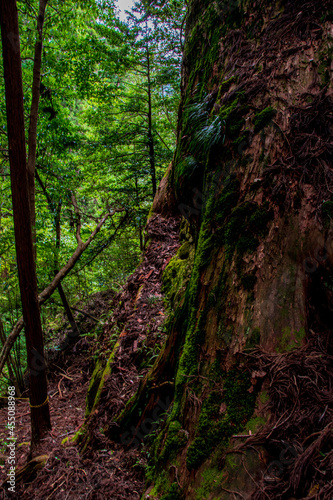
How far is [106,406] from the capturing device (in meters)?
3.73

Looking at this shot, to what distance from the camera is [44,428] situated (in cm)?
411

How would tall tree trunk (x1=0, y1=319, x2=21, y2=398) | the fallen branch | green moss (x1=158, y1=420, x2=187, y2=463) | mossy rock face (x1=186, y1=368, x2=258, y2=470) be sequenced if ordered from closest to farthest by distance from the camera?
mossy rock face (x1=186, y1=368, x2=258, y2=470), green moss (x1=158, y1=420, x2=187, y2=463), the fallen branch, tall tree trunk (x1=0, y1=319, x2=21, y2=398)

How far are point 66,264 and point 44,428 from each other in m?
4.01

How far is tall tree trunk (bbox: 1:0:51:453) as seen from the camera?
3.01m

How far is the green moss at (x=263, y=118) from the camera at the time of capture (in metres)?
2.50

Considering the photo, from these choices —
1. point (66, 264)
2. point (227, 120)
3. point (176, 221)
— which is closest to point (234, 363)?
point (227, 120)

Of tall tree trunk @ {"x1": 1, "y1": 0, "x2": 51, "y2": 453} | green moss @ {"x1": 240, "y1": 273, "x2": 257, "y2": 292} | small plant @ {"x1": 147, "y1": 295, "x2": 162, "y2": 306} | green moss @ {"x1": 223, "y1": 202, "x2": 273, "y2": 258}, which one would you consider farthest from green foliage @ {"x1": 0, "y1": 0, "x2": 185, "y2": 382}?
green moss @ {"x1": 240, "y1": 273, "x2": 257, "y2": 292}

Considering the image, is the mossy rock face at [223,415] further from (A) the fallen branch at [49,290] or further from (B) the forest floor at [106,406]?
(A) the fallen branch at [49,290]

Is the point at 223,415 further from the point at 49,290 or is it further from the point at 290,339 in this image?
the point at 49,290

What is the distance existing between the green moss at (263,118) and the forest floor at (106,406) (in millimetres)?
3149

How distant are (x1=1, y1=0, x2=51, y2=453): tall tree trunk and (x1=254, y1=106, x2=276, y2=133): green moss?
111 inches

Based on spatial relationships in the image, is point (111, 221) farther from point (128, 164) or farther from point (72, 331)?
point (72, 331)

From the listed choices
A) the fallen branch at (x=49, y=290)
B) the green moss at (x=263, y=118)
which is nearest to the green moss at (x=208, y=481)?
the green moss at (x=263, y=118)

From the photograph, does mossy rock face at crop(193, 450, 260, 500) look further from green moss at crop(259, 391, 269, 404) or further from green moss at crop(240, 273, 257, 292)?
green moss at crop(240, 273, 257, 292)
